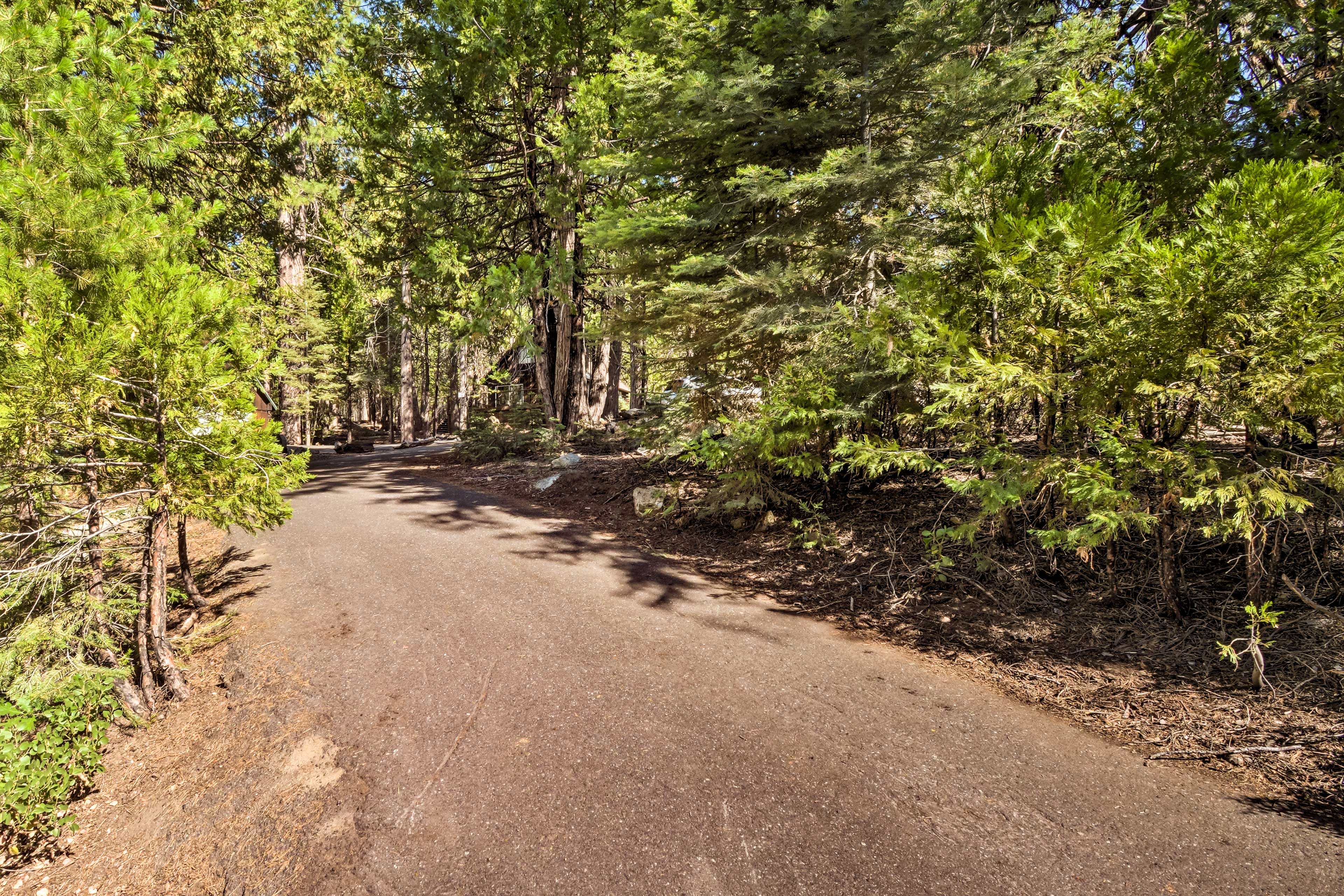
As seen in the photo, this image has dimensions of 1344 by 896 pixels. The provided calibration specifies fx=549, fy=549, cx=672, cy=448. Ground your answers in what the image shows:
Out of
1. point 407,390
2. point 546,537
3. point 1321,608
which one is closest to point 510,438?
point 546,537

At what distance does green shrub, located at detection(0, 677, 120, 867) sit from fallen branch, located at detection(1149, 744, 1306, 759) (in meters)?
6.54

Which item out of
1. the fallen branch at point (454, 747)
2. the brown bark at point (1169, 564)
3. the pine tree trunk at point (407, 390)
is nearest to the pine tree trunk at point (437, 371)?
the pine tree trunk at point (407, 390)

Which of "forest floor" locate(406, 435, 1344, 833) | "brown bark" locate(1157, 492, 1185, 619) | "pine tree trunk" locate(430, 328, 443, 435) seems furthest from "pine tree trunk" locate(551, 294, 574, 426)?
"pine tree trunk" locate(430, 328, 443, 435)

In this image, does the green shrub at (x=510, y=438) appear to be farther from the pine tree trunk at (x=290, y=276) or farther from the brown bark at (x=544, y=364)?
the pine tree trunk at (x=290, y=276)

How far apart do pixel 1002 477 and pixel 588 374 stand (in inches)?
613

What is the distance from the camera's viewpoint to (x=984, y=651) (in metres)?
4.57

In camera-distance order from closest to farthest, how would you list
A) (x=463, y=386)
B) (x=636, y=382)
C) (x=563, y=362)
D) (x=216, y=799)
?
(x=216, y=799)
(x=563, y=362)
(x=636, y=382)
(x=463, y=386)

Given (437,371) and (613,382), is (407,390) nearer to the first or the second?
(613,382)

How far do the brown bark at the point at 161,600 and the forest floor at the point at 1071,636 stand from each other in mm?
5016

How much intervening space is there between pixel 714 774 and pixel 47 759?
419 centimetres

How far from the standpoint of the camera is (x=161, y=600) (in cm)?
455

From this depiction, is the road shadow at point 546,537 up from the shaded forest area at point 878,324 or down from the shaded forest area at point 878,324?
down

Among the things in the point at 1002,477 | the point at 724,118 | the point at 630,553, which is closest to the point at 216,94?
the point at 724,118

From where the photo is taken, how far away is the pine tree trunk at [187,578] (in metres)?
5.48
